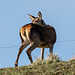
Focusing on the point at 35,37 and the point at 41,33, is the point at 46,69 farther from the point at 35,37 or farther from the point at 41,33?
the point at 41,33

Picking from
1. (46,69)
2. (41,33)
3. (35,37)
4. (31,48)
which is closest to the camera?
(46,69)

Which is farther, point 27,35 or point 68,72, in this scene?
point 27,35

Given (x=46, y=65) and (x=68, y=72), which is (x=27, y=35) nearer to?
(x=46, y=65)

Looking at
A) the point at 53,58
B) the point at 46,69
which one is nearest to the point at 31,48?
the point at 53,58

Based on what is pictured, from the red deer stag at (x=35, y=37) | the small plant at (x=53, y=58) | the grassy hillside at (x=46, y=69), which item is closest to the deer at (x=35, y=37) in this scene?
the red deer stag at (x=35, y=37)

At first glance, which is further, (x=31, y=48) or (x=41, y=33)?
(x=41, y=33)

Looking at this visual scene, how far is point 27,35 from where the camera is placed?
493 inches

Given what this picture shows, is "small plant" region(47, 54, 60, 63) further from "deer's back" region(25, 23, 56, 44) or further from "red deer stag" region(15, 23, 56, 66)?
"deer's back" region(25, 23, 56, 44)

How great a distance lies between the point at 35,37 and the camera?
12.5 meters

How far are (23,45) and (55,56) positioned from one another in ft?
6.58

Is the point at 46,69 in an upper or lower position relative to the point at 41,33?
lower

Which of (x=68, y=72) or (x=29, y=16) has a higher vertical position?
(x=29, y=16)

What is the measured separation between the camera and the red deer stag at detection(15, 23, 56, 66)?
1240cm

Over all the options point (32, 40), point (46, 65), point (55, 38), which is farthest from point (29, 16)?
point (46, 65)
